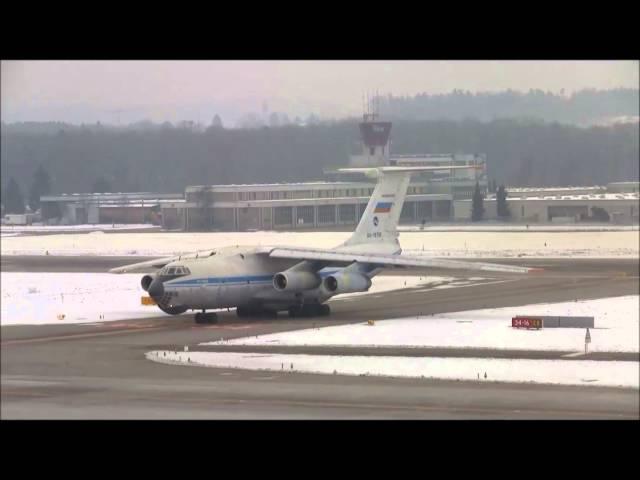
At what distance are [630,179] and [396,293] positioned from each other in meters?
14.4

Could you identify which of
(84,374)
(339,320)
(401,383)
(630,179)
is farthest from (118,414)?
(339,320)

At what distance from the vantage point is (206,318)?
25.8m

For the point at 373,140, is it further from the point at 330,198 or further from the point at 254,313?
the point at 254,313

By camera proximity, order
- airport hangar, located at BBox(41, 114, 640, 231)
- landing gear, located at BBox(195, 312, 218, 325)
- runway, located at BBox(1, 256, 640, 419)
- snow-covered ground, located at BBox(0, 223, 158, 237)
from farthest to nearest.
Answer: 1. landing gear, located at BBox(195, 312, 218, 325)
2. airport hangar, located at BBox(41, 114, 640, 231)
3. snow-covered ground, located at BBox(0, 223, 158, 237)
4. runway, located at BBox(1, 256, 640, 419)

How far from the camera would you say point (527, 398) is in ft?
47.0

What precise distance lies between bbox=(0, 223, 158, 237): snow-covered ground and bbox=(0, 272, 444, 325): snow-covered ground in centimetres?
87

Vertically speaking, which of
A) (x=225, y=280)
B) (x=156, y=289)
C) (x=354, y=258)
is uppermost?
(x=354, y=258)

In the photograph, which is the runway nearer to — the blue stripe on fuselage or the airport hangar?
the blue stripe on fuselage

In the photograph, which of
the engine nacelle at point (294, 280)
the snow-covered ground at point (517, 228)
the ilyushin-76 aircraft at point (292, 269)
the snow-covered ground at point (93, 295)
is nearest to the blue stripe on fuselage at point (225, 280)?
the ilyushin-76 aircraft at point (292, 269)

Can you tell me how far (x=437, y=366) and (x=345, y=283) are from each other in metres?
9.64

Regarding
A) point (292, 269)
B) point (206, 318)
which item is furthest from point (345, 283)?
point (206, 318)

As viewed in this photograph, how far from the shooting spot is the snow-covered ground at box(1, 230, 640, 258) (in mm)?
22734

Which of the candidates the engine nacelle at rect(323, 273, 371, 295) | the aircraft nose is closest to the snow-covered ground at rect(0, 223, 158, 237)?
the aircraft nose
